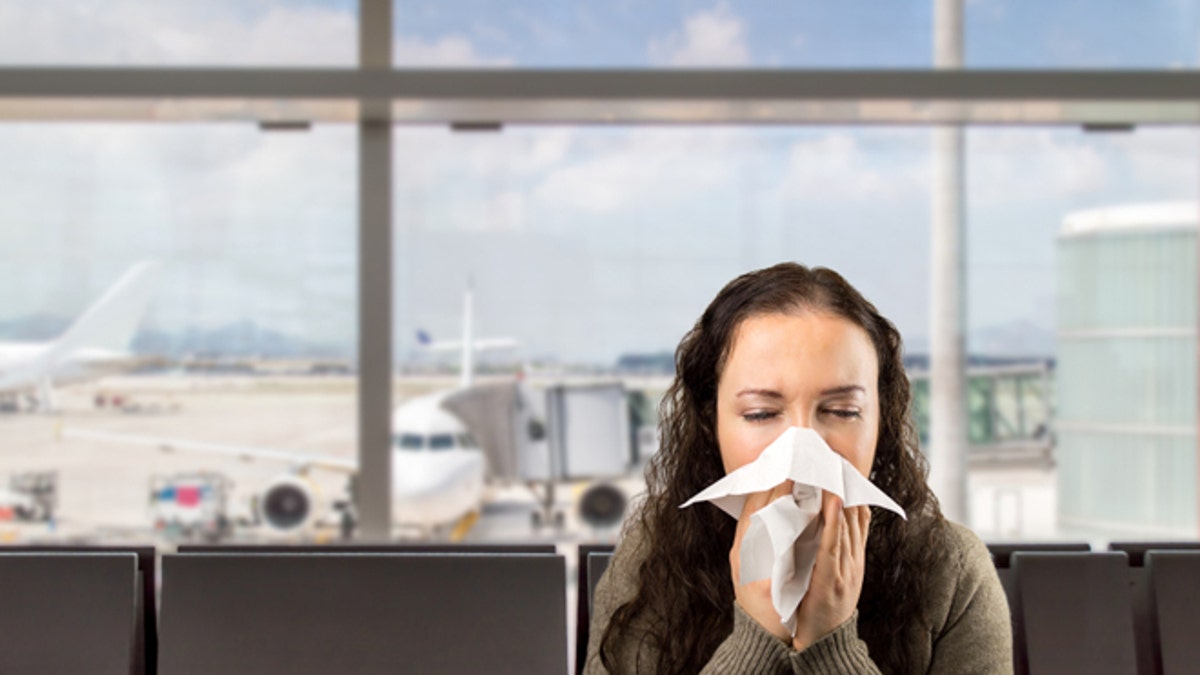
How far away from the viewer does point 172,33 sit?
4.38m

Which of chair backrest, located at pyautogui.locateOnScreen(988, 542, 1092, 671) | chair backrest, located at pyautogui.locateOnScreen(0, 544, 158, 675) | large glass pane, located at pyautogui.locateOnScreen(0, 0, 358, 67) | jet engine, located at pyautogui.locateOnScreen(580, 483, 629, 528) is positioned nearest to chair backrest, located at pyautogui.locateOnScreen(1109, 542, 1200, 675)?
chair backrest, located at pyautogui.locateOnScreen(988, 542, 1092, 671)

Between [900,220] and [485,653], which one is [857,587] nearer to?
[485,653]

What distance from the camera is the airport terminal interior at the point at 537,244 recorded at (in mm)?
4289

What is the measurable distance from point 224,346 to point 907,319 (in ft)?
10.2

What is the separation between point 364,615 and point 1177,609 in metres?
1.62

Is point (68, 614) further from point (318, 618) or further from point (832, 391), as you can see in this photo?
point (832, 391)

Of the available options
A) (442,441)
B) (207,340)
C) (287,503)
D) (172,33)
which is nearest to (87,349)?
(207,340)

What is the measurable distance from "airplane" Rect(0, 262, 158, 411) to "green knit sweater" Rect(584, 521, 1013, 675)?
360cm

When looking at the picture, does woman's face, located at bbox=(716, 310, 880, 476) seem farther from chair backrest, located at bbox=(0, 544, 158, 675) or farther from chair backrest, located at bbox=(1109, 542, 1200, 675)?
chair backrest, located at bbox=(0, 544, 158, 675)

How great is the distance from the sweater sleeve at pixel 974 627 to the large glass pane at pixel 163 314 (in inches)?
136

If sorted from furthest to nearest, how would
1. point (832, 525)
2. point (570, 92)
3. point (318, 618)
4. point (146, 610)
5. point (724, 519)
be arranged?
point (570, 92) < point (146, 610) < point (318, 618) < point (724, 519) < point (832, 525)

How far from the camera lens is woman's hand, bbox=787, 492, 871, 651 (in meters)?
1.19

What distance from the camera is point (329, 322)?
4465mm

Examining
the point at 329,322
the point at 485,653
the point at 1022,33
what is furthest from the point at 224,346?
the point at 1022,33
